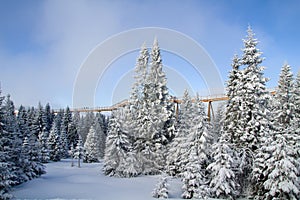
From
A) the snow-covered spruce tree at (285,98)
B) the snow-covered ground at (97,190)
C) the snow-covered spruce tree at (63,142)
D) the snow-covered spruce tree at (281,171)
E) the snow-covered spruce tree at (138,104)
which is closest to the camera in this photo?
the snow-covered spruce tree at (281,171)

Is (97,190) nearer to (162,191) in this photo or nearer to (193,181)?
(162,191)

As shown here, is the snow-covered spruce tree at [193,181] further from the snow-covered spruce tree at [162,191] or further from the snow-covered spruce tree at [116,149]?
the snow-covered spruce tree at [116,149]

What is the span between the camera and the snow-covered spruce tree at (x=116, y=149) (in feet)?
100

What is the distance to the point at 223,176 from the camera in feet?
63.5

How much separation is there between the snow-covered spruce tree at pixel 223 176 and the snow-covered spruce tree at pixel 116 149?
13.1 metres

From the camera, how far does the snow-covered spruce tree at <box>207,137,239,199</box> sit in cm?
1933

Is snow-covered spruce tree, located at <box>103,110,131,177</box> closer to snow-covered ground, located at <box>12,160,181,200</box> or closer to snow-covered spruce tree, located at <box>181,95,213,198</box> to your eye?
snow-covered ground, located at <box>12,160,181,200</box>

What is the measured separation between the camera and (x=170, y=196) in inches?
810

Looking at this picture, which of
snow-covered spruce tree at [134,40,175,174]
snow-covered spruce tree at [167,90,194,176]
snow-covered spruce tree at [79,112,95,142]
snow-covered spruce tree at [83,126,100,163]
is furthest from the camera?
snow-covered spruce tree at [79,112,95,142]

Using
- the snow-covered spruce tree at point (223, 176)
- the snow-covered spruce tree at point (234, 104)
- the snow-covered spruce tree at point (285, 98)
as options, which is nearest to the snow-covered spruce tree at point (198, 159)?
the snow-covered spruce tree at point (223, 176)

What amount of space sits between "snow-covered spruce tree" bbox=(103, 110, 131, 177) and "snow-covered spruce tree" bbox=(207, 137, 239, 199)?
13.1 metres

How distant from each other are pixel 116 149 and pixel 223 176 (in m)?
14.9

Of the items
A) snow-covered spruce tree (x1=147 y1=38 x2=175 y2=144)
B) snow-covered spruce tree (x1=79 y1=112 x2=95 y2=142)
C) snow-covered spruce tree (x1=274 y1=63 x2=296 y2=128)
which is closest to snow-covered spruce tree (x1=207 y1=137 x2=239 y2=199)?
snow-covered spruce tree (x1=274 y1=63 x2=296 y2=128)

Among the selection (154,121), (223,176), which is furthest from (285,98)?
(154,121)
